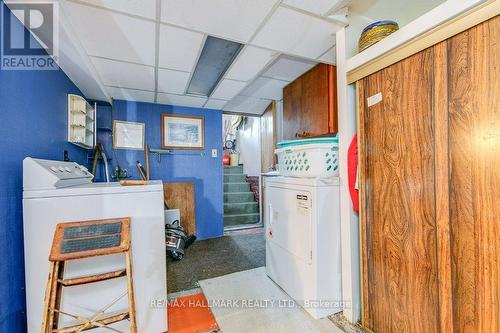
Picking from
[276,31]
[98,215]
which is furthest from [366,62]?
[98,215]

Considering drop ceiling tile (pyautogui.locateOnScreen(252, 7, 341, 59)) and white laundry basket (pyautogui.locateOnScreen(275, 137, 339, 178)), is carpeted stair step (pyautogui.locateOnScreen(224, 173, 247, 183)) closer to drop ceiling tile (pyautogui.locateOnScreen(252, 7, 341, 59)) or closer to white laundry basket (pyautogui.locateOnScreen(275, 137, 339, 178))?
white laundry basket (pyautogui.locateOnScreen(275, 137, 339, 178))

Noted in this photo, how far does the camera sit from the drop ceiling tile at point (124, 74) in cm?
207

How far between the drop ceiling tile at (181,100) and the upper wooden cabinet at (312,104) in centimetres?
129

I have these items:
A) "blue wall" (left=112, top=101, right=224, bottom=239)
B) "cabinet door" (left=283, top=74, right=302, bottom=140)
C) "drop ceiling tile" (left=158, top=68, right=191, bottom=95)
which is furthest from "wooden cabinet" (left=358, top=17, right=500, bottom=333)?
"blue wall" (left=112, top=101, right=224, bottom=239)

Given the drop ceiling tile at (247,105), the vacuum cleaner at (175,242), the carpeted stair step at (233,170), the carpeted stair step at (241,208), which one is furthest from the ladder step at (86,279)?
→ the carpeted stair step at (233,170)

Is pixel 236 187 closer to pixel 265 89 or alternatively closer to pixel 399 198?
pixel 265 89

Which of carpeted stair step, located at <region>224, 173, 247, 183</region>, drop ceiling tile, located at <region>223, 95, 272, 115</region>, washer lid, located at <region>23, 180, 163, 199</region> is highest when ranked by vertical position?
drop ceiling tile, located at <region>223, 95, 272, 115</region>

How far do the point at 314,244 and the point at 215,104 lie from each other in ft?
8.37

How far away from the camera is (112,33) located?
1.61 meters

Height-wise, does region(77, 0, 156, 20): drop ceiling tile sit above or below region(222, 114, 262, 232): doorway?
above

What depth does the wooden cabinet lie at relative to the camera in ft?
3.16

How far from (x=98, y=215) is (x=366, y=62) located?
6.55 ft

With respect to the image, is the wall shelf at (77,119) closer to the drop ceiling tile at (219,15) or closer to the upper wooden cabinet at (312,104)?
the drop ceiling tile at (219,15)

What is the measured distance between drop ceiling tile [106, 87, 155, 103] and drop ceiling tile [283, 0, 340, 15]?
84.0 inches
